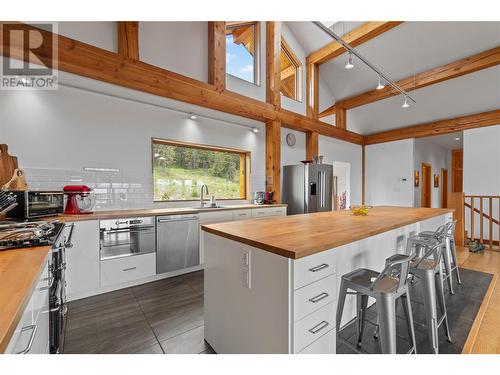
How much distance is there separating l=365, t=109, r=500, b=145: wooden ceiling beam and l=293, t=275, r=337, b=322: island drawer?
6603 millimetres

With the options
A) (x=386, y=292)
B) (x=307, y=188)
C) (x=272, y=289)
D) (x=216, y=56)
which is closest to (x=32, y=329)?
(x=272, y=289)

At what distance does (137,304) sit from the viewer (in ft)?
7.82

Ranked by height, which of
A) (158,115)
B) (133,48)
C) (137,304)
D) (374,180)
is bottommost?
(137,304)

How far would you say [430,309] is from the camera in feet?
5.35

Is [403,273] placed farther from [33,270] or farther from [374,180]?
[374,180]

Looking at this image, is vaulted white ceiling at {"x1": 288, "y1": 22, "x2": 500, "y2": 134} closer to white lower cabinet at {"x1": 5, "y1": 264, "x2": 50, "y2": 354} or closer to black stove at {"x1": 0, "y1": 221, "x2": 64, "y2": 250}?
black stove at {"x1": 0, "y1": 221, "x2": 64, "y2": 250}

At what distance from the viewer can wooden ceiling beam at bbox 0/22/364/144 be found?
7.97 ft

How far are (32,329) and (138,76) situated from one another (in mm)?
2846

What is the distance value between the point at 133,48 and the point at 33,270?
9.69 ft

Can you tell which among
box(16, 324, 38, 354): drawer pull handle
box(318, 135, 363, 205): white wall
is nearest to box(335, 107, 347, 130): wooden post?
box(318, 135, 363, 205): white wall

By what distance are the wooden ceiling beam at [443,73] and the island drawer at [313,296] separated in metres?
5.60

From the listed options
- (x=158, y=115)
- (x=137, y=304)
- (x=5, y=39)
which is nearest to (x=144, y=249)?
(x=137, y=304)

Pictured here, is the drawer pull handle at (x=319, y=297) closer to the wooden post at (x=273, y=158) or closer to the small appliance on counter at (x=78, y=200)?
the small appliance on counter at (x=78, y=200)

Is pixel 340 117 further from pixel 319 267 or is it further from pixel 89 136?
pixel 319 267
